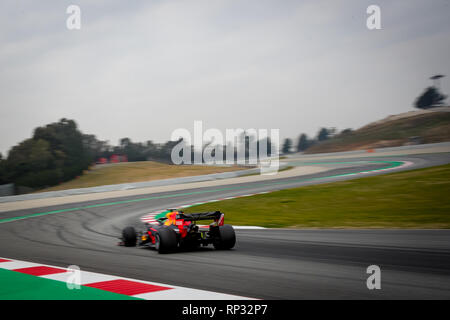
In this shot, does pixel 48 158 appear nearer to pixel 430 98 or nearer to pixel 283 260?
pixel 283 260

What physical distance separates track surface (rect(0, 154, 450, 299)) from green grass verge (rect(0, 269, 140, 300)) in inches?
26.2

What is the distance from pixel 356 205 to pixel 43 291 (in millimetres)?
10212

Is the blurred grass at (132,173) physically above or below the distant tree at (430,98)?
below

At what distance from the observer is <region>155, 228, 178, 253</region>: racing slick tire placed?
21.3ft

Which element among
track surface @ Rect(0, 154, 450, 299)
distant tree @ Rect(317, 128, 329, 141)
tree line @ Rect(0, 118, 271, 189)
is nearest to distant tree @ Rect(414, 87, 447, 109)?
distant tree @ Rect(317, 128, 329, 141)

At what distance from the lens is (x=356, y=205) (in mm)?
12664

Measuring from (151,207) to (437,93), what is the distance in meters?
101

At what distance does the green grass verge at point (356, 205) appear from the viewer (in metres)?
9.92

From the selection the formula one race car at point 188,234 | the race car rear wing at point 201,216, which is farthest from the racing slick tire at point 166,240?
the race car rear wing at point 201,216

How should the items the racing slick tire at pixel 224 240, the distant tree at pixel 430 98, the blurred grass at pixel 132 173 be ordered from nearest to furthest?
the racing slick tire at pixel 224 240 → the blurred grass at pixel 132 173 → the distant tree at pixel 430 98

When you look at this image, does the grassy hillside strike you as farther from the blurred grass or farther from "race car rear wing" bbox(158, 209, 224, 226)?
"race car rear wing" bbox(158, 209, 224, 226)

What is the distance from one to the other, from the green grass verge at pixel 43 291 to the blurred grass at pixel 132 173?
1059 inches

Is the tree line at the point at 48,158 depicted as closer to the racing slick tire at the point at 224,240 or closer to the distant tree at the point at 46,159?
the distant tree at the point at 46,159

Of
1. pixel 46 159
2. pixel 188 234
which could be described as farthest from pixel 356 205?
pixel 46 159
